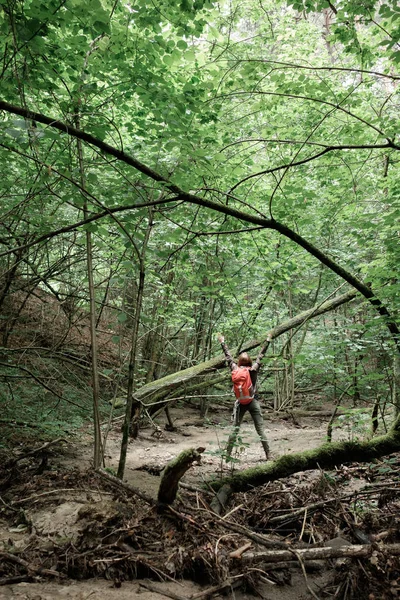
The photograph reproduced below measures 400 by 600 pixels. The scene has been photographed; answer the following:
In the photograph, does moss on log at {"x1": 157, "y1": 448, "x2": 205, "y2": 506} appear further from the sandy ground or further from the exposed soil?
the sandy ground

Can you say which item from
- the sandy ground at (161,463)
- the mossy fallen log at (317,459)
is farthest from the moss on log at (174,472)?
the mossy fallen log at (317,459)

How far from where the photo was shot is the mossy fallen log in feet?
15.9

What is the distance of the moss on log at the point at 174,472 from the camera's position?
3.23m

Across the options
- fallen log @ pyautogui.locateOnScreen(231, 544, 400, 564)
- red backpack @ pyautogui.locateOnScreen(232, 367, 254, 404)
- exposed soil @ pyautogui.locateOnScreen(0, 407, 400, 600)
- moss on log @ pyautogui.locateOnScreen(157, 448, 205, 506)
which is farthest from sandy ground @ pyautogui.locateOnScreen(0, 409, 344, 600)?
moss on log @ pyautogui.locateOnScreen(157, 448, 205, 506)

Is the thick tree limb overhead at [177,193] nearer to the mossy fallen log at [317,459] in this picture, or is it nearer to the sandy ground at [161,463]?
the mossy fallen log at [317,459]

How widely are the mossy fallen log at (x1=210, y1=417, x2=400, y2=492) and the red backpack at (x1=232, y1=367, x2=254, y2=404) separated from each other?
1.86 metres

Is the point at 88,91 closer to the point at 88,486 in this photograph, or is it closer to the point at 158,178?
the point at 158,178

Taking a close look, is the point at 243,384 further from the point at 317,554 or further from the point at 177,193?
the point at 177,193

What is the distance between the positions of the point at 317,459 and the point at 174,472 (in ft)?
8.37

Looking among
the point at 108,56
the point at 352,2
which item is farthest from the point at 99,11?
the point at 352,2

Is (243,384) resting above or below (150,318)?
below

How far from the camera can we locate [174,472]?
129 inches

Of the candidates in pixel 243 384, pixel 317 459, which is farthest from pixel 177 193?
pixel 243 384

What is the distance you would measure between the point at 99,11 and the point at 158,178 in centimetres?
138
